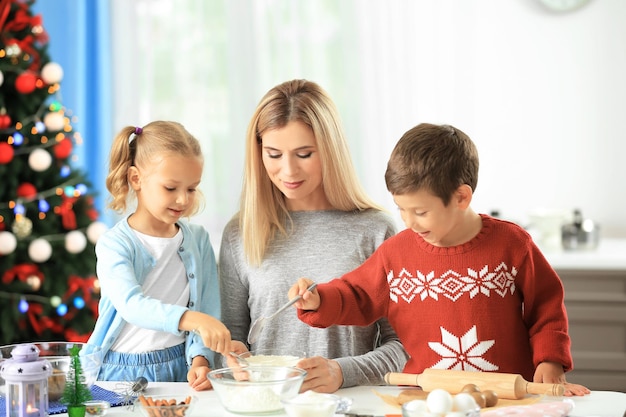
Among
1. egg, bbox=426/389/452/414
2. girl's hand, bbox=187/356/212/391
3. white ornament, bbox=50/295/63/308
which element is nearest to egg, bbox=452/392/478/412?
egg, bbox=426/389/452/414

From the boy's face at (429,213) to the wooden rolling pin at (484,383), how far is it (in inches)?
12.8

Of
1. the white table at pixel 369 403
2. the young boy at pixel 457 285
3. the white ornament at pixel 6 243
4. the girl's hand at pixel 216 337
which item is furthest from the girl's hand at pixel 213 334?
the white ornament at pixel 6 243

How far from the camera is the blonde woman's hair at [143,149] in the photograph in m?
2.19

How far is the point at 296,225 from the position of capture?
→ 2.31 metres

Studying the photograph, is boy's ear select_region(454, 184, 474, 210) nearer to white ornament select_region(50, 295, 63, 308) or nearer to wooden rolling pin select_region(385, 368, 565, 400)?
wooden rolling pin select_region(385, 368, 565, 400)

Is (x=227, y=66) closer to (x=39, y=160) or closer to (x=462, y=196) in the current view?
(x=39, y=160)

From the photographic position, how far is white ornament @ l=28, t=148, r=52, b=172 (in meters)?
3.77

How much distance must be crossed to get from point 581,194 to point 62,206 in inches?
95.9

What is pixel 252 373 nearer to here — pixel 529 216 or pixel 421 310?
pixel 421 310

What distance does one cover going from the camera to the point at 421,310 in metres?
1.98

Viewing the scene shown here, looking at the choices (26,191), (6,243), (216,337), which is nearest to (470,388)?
(216,337)

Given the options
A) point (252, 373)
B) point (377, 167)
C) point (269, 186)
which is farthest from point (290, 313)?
point (377, 167)

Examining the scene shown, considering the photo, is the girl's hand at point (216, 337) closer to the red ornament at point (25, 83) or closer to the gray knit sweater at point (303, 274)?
the gray knit sweater at point (303, 274)

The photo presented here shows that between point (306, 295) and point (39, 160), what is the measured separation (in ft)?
7.27
